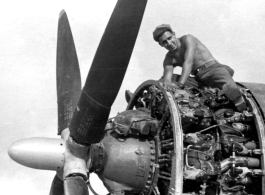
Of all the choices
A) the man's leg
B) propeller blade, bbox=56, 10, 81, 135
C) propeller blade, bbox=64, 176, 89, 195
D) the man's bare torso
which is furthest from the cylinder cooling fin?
propeller blade, bbox=56, 10, 81, 135

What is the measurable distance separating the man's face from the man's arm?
0.33 m

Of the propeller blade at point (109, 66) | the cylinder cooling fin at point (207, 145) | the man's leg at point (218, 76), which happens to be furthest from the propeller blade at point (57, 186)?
the man's leg at point (218, 76)

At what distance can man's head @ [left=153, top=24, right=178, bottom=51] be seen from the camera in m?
12.7

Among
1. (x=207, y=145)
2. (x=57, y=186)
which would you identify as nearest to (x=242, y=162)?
(x=207, y=145)

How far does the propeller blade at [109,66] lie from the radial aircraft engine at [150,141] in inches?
0.8

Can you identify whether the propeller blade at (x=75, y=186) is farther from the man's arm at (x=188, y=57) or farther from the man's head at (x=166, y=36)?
the man's head at (x=166, y=36)

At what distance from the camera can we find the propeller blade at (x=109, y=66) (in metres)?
9.28

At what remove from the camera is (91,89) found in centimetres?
988

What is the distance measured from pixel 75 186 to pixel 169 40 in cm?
491

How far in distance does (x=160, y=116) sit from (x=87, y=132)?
231cm

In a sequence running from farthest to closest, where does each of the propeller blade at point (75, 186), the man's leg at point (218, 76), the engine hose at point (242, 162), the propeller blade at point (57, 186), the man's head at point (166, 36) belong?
the man's head at point (166, 36) → the propeller blade at point (57, 186) → the man's leg at point (218, 76) → the propeller blade at point (75, 186) → the engine hose at point (242, 162)

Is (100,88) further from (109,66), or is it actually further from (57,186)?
(57,186)

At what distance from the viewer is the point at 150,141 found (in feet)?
37.2

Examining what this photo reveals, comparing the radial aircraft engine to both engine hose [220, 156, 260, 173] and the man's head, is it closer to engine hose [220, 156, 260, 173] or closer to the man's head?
engine hose [220, 156, 260, 173]
